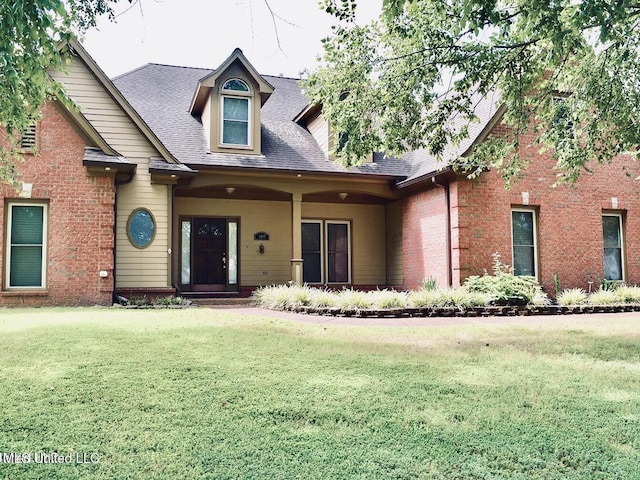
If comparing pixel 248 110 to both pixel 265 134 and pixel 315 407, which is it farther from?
pixel 315 407

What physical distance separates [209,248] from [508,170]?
28.8ft

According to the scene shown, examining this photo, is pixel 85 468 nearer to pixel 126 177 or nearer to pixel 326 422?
pixel 326 422

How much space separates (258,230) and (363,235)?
3256 millimetres

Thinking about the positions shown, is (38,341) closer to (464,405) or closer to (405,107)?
(464,405)

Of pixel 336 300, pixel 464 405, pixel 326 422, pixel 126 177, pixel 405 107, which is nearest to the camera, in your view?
pixel 326 422

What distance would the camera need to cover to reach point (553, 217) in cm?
1402

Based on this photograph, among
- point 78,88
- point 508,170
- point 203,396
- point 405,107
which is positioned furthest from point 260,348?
point 78,88

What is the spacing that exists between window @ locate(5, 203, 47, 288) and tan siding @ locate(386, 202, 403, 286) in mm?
9267

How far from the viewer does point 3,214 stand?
11.3m

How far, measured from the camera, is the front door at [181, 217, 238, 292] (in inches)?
602

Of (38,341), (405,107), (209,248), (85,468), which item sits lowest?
(85,468)

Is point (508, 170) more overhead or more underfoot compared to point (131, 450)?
more overhead

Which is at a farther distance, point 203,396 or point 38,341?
point 38,341

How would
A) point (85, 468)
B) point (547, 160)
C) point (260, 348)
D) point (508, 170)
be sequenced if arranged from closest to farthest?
1. point (85, 468)
2. point (260, 348)
3. point (508, 170)
4. point (547, 160)
